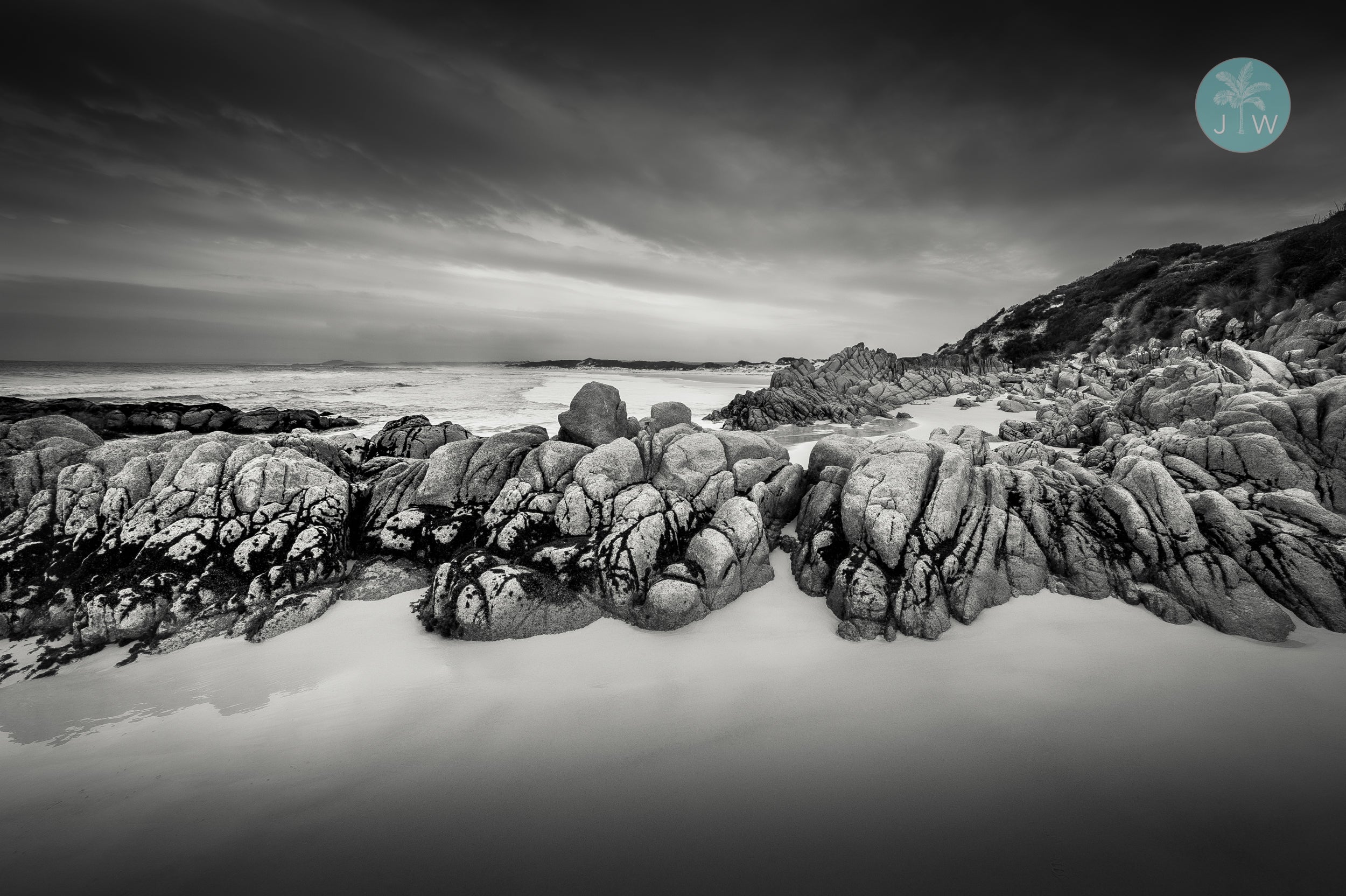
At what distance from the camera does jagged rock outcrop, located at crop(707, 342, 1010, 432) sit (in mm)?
32531

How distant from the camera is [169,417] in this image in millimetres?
27078

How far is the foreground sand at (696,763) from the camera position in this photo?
418 cm

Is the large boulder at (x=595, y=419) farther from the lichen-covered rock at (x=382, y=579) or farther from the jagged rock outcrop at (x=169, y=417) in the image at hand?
the jagged rock outcrop at (x=169, y=417)

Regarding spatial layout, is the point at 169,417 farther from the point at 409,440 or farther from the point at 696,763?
the point at 696,763

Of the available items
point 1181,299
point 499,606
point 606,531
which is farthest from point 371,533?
point 1181,299

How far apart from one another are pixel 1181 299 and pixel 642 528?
6747 cm

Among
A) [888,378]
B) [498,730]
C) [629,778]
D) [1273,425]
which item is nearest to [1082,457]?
[1273,425]

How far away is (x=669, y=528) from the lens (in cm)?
830

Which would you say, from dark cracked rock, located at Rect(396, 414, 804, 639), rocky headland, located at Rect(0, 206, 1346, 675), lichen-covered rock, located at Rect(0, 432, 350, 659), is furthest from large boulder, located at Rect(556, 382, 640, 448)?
lichen-covered rock, located at Rect(0, 432, 350, 659)

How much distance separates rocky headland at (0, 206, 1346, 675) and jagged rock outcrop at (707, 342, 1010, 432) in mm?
20487

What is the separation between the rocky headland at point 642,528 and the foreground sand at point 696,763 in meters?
0.54

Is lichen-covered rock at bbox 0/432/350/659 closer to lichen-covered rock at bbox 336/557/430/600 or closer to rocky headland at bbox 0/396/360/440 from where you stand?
lichen-covered rock at bbox 336/557/430/600

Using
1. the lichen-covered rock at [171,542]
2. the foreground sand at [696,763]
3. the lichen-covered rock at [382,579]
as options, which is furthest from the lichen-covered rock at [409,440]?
the foreground sand at [696,763]

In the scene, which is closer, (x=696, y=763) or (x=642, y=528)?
(x=696, y=763)
